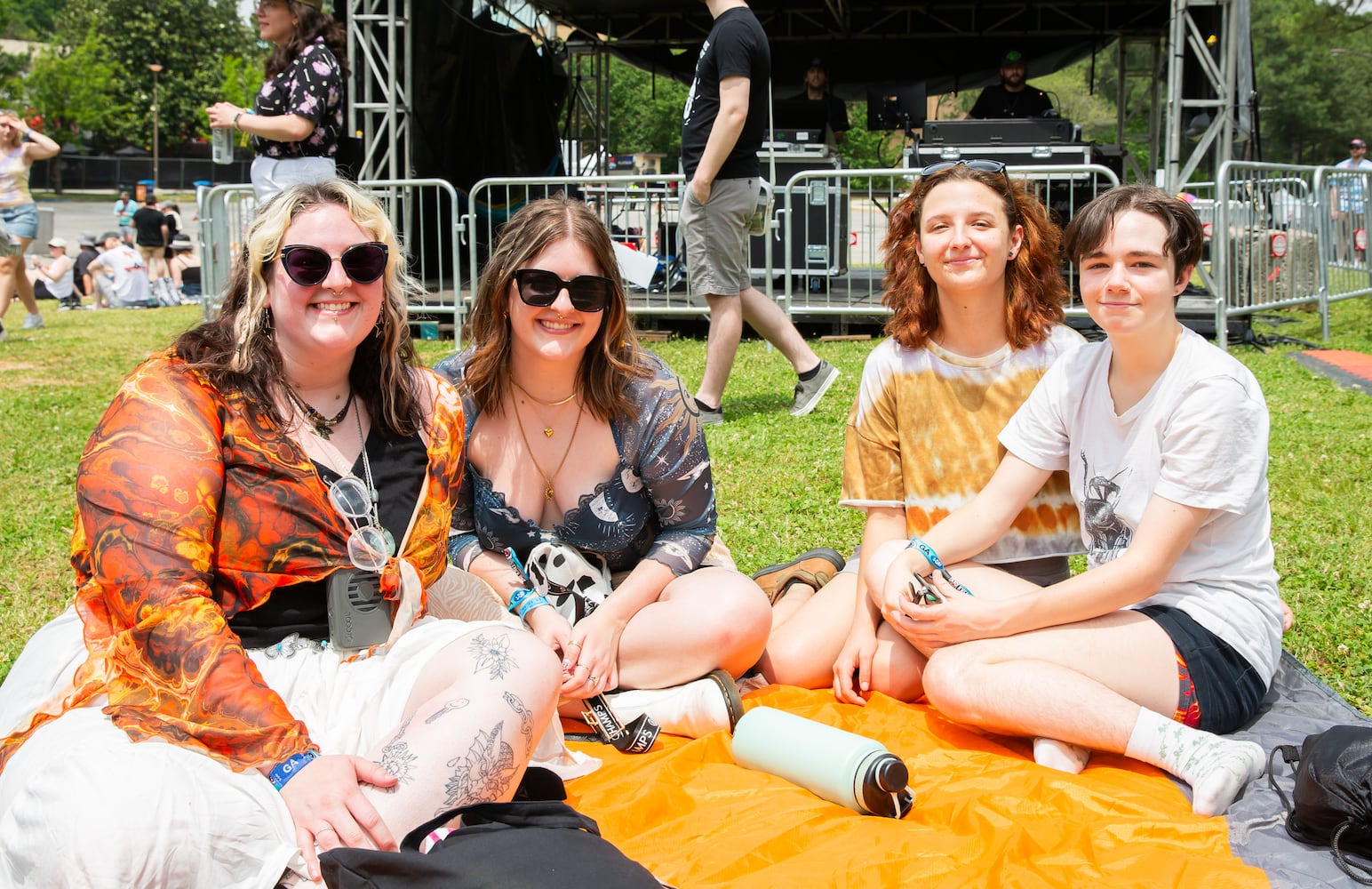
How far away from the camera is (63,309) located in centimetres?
1548

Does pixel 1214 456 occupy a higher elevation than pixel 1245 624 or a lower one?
higher

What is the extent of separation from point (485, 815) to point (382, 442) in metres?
0.90

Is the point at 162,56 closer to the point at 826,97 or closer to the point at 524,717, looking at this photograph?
the point at 826,97

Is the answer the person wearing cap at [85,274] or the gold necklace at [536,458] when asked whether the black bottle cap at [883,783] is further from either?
the person wearing cap at [85,274]

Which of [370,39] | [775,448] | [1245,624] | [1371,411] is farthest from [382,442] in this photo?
[370,39]

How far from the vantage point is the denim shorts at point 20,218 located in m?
10.2

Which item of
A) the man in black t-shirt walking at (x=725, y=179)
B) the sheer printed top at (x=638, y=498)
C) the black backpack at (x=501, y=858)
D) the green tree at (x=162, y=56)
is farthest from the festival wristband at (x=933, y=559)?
the green tree at (x=162, y=56)

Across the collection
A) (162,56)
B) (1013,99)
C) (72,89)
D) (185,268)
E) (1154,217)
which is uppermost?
(162,56)

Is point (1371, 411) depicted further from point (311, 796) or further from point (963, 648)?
point (311, 796)

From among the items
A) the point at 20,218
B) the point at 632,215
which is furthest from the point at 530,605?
the point at 20,218

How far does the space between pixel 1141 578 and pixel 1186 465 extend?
0.26 metres

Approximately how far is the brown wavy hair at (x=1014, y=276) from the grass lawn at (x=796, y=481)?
131cm

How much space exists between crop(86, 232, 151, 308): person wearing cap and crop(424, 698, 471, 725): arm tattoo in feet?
54.1

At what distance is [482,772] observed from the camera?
2.01 meters
